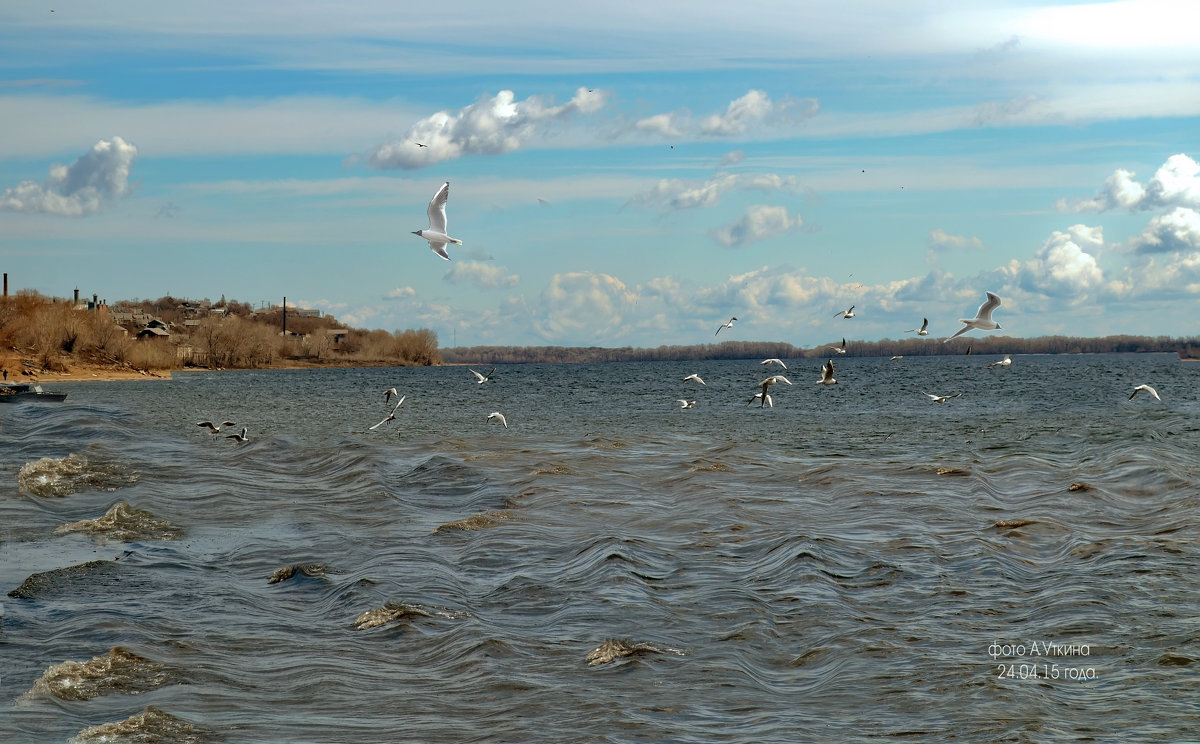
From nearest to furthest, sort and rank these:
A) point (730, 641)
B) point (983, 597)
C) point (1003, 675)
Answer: point (1003, 675), point (730, 641), point (983, 597)

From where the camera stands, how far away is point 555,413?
51.4 m

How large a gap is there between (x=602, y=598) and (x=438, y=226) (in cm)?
896

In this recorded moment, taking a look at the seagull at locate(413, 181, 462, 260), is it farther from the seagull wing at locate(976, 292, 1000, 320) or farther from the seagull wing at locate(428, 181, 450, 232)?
the seagull wing at locate(976, 292, 1000, 320)

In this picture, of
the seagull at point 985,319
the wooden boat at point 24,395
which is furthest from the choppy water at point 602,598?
the wooden boat at point 24,395

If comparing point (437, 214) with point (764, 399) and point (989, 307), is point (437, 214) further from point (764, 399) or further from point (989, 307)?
point (764, 399)

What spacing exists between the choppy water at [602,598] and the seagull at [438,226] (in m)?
5.11

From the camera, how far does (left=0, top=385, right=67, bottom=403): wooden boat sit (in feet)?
175

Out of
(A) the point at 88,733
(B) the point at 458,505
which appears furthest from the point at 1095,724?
(B) the point at 458,505

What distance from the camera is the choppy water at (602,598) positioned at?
8656 mm

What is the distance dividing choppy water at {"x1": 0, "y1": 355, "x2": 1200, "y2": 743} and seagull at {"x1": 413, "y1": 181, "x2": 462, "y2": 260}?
5115mm

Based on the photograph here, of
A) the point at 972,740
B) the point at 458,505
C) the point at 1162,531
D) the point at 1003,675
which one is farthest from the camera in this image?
the point at 458,505

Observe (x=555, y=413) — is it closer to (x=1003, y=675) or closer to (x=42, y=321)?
(x=1003, y=675)

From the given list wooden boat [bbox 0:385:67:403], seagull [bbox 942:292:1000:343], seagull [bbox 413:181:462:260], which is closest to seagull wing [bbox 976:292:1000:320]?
seagull [bbox 942:292:1000:343]

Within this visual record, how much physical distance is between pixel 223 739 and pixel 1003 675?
23.0 ft
